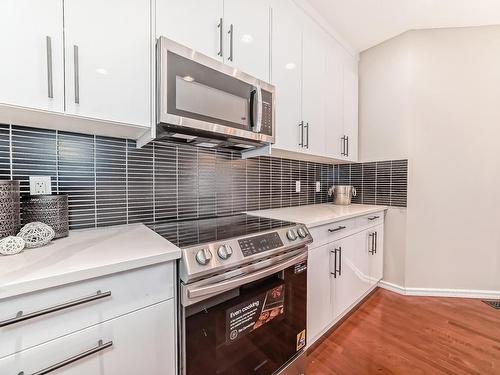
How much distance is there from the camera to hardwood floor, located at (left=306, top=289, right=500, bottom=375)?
4.69 ft

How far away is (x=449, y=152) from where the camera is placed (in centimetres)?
225

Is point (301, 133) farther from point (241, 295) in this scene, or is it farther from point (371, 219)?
point (241, 295)

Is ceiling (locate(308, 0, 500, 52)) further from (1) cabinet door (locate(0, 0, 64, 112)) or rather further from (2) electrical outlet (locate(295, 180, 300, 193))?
(1) cabinet door (locate(0, 0, 64, 112))

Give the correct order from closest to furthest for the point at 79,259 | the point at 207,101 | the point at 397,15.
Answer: the point at 79,259, the point at 207,101, the point at 397,15

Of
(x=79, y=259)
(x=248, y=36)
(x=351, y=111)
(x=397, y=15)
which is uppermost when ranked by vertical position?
(x=397, y=15)

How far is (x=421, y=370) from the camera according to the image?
1403 millimetres

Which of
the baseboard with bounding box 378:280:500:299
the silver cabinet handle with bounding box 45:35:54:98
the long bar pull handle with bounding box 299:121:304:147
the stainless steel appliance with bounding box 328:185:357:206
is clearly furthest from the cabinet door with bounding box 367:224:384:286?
the silver cabinet handle with bounding box 45:35:54:98

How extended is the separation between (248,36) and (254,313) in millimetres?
1552

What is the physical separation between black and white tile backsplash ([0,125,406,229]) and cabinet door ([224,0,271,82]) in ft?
1.96

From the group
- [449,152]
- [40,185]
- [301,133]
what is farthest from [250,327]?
[449,152]

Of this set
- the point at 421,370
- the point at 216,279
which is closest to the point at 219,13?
the point at 216,279

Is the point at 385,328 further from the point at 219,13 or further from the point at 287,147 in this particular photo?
the point at 219,13

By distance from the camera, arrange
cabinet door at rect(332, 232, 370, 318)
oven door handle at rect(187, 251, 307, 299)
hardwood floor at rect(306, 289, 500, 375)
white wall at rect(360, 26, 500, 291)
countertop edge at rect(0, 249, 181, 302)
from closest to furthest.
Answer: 1. countertop edge at rect(0, 249, 181, 302)
2. oven door handle at rect(187, 251, 307, 299)
3. hardwood floor at rect(306, 289, 500, 375)
4. cabinet door at rect(332, 232, 370, 318)
5. white wall at rect(360, 26, 500, 291)

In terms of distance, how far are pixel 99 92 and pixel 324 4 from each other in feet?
6.20
